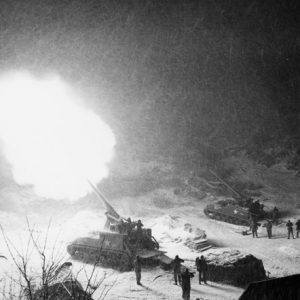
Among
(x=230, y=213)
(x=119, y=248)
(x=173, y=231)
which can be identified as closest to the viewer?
(x=119, y=248)

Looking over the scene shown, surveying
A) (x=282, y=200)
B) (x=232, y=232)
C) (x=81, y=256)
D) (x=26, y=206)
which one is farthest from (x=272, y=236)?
(x=26, y=206)

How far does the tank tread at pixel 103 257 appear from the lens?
17025mm

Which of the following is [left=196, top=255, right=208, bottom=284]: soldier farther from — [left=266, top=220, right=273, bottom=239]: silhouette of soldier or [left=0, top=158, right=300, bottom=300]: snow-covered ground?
[left=266, top=220, right=273, bottom=239]: silhouette of soldier

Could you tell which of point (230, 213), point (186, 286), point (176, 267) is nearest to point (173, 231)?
point (230, 213)

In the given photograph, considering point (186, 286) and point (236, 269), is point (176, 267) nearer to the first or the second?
point (186, 286)

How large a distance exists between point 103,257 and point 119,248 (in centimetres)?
123

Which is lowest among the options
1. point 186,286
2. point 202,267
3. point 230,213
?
point 186,286

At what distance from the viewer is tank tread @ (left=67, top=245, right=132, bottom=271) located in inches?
670

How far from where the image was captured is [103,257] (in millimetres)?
17812

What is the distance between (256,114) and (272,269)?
41.7 meters

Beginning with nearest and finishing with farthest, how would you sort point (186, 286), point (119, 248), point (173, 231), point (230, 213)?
point (186, 286) < point (119, 248) < point (173, 231) < point (230, 213)

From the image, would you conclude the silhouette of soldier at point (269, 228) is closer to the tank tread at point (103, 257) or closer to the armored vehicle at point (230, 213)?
the armored vehicle at point (230, 213)

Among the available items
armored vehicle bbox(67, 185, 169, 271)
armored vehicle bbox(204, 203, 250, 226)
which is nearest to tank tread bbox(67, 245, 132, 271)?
armored vehicle bbox(67, 185, 169, 271)

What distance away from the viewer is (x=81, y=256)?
61.2 feet
